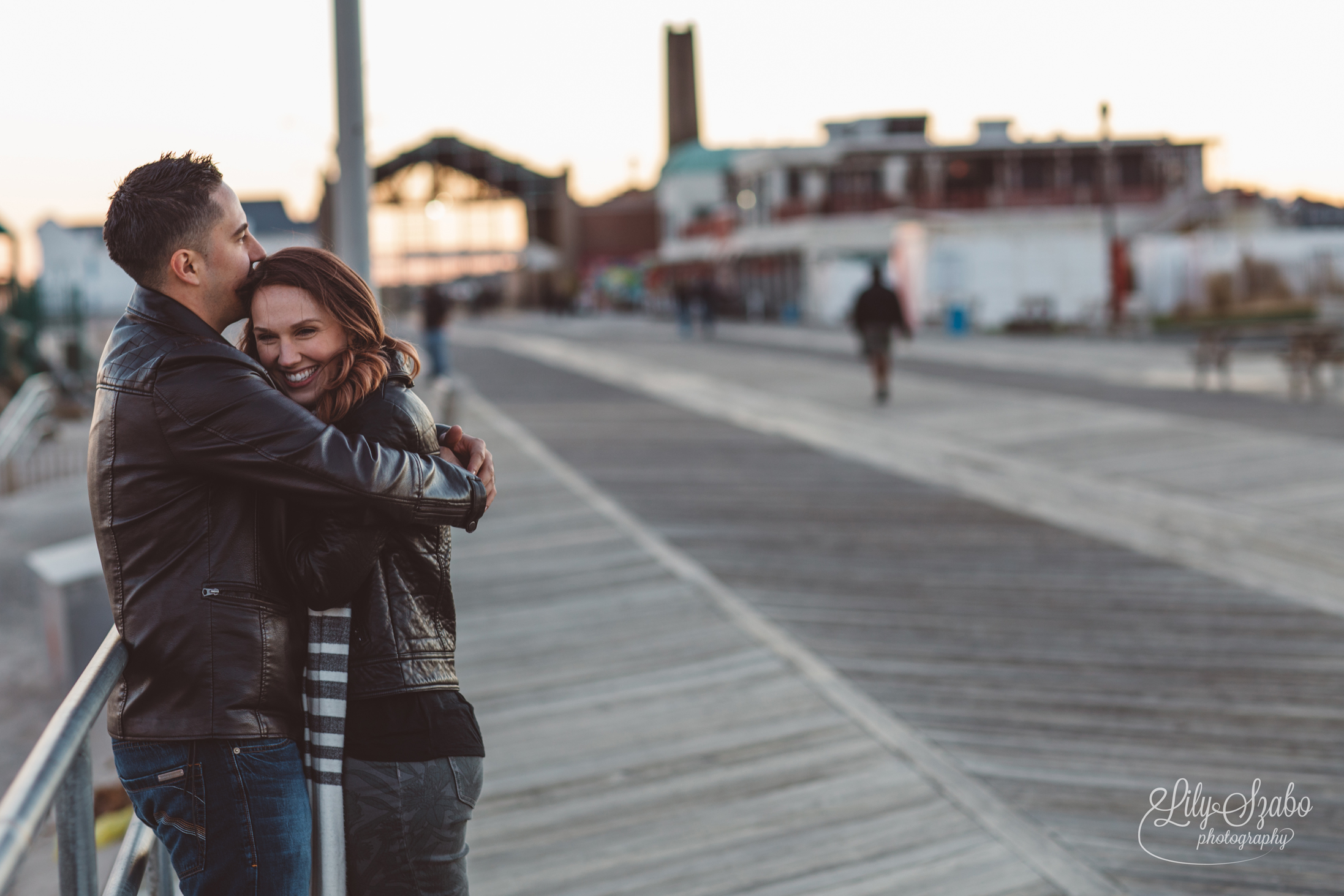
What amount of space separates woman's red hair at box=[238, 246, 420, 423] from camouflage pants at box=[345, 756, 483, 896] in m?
0.60

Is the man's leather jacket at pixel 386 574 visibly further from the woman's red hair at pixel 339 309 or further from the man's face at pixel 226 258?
the man's face at pixel 226 258

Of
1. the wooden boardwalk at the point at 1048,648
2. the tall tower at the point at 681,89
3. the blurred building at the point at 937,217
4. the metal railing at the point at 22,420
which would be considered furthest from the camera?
the tall tower at the point at 681,89

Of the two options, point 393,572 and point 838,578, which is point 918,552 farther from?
point 393,572

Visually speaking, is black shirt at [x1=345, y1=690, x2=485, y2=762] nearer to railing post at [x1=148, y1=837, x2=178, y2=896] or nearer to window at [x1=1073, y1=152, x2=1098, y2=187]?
railing post at [x1=148, y1=837, x2=178, y2=896]

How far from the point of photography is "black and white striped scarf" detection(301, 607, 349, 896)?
2.09 meters

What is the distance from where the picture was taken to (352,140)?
821 cm

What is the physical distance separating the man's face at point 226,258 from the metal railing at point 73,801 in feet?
1.88

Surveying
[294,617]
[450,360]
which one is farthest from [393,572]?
[450,360]

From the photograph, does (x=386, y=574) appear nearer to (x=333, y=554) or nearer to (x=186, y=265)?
(x=333, y=554)

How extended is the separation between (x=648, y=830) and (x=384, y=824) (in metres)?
2.10

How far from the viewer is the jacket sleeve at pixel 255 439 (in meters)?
1.99

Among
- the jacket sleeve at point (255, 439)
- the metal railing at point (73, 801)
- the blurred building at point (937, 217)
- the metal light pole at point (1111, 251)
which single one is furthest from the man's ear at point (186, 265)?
the blurred building at point (937, 217)

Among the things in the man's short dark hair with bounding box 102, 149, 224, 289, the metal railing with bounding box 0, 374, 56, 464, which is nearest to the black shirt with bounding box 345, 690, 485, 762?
the man's short dark hair with bounding box 102, 149, 224, 289

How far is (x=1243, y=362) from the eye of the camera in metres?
22.0
